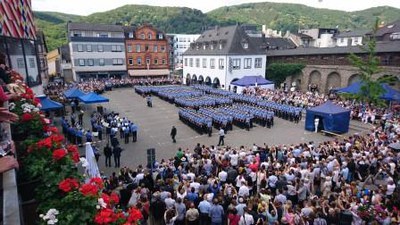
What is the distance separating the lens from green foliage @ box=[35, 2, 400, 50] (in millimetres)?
110375

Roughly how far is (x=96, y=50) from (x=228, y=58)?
85.0 ft

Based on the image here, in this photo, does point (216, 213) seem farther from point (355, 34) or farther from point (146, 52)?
point (355, 34)

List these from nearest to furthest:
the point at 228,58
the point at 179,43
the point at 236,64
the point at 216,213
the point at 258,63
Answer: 1. the point at 216,213
2. the point at 228,58
3. the point at 236,64
4. the point at 258,63
5. the point at 179,43

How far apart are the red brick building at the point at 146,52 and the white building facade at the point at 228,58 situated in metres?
11.5

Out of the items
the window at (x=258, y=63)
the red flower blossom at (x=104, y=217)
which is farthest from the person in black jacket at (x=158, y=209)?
the window at (x=258, y=63)

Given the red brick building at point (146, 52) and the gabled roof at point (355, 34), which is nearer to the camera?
the red brick building at point (146, 52)

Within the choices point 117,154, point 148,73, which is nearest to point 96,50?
point 148,73

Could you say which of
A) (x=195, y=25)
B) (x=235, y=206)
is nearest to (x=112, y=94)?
(x=235, y=206)

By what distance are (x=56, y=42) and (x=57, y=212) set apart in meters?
89.9

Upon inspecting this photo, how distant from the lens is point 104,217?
12.9 feet

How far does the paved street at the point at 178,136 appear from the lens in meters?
18.7

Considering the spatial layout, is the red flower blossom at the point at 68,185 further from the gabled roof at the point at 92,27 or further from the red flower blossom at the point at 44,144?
the gabled roof at the point at 92,27

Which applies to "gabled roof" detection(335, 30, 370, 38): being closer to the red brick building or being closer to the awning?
the red brick building

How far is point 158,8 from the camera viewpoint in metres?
142
